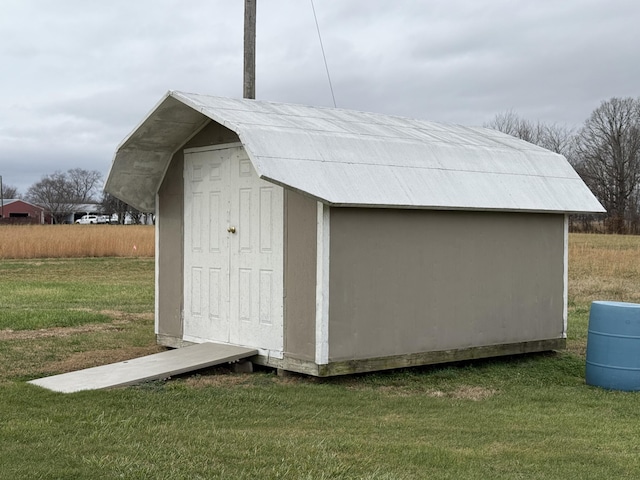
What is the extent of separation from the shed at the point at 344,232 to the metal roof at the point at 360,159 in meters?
0.02

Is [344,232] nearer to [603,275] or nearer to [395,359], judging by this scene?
[395,359]

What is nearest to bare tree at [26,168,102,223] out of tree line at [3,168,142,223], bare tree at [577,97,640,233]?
tree line at [3,168,142,223]

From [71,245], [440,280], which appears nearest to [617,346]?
[440,280]

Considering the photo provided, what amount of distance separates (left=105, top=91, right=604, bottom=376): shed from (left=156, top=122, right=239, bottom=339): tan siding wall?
0.08ft

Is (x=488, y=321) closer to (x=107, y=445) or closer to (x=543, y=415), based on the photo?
(x=543, y=415)

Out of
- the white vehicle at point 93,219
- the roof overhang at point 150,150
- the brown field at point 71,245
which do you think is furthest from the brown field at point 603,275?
the white vehicle at point 93,219

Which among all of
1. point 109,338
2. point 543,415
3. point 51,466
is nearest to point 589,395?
point 543,415

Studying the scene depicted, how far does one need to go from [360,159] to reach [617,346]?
11.3 ft

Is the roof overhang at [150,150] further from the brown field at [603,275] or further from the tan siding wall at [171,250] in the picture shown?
the brown field at [603,275]

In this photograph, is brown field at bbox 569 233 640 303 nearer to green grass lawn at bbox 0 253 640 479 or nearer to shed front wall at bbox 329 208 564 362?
shed front wall at bbox 329 208 564 362

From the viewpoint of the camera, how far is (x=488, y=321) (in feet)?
36.1

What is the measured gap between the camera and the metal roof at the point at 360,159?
939 cm

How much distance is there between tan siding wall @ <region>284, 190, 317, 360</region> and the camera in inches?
372

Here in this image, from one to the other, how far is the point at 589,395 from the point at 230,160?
483cm
